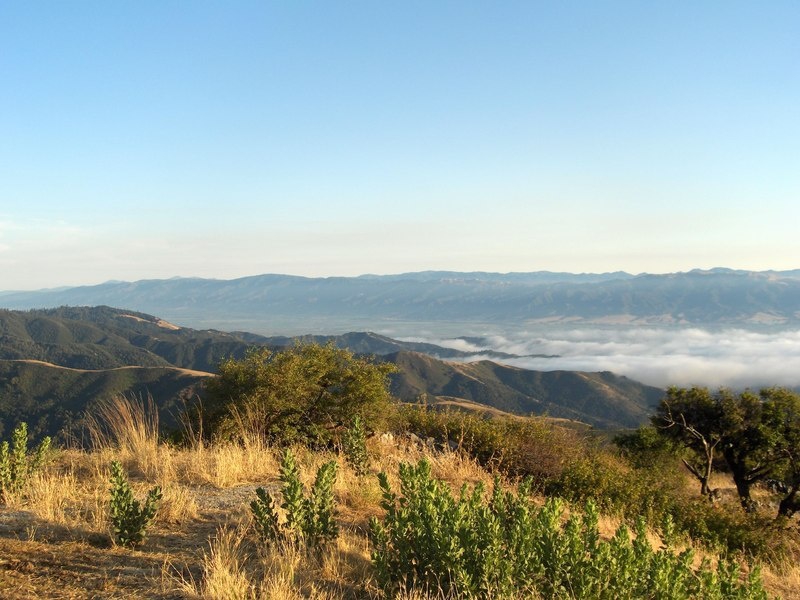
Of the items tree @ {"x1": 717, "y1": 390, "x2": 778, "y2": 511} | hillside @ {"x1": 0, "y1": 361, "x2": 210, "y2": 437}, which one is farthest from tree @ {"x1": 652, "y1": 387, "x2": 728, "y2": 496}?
hillside @ {"x1": 0, "y1": 361, "x2": 210, "y2": 437}

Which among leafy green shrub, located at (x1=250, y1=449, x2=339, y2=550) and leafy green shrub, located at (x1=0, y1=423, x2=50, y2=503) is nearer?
leafy green shrub, located at (x1=250, y1=449, x2=339, y2=550)

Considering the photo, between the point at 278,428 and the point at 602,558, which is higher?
the point at 602,558

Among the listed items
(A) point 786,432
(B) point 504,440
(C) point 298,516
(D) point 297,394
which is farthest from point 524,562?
(A) point 786,432

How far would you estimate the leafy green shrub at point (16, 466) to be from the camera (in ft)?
19.9

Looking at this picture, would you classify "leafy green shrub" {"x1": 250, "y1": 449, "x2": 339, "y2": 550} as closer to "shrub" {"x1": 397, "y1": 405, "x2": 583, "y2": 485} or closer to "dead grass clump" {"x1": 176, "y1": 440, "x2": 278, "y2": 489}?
"dead grass clump" {"x1": 176, "y1": 440, "x2": 278, "y2": 489}

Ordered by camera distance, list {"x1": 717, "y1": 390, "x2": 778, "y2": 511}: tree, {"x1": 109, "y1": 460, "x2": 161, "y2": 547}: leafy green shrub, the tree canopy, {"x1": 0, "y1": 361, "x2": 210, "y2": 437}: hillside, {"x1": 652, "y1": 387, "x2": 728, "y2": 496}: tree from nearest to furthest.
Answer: {"x1": 109, "y1": 460, "x2": 161, "y2": 547}: leafy green shrub < the tree canopy < {"x1": 717, "y1": 390, "x2": 778, "y2": 511}: tree < {"x1": 652, "y1": 387, "x2": 728, "y2": 496}: tree < {"x1": 0, "y1": 361, "x2": 210, "y2": 437}: hillside

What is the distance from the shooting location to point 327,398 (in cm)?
1483

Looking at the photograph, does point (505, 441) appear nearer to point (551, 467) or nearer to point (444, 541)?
point (551, 467)

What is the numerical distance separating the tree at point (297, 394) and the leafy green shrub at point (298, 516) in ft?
25.3

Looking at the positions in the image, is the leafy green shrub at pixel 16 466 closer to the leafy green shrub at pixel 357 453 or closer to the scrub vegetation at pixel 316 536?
the scrub vegetation at pixel 316 536

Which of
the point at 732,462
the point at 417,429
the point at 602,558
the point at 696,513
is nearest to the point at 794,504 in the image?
the point at 732,462

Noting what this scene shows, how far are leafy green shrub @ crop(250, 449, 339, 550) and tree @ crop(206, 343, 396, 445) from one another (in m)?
7.72

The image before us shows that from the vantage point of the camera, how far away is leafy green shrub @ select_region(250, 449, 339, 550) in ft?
15.8

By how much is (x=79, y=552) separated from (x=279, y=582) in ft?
6.33
